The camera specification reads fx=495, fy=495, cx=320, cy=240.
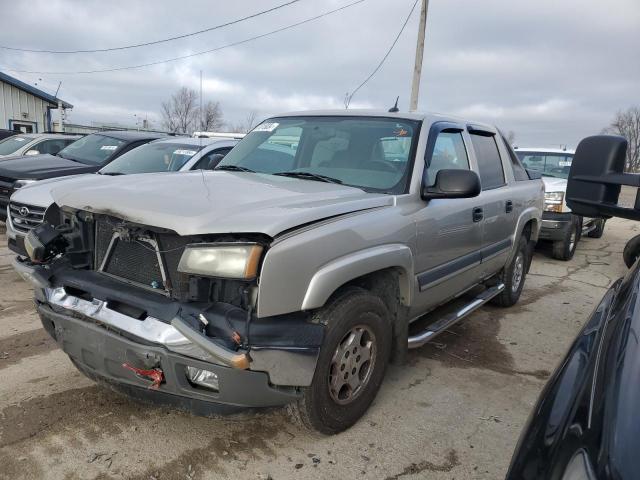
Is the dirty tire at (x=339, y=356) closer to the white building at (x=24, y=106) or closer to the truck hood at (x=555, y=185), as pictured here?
the truck hood at (x=555, y=185)

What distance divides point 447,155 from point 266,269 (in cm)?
221

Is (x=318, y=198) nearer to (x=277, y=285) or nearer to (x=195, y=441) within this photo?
(x=277, y=285)

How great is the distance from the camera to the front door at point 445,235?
328cm

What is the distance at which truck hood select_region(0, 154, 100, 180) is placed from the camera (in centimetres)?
701

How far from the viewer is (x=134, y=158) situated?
6.54 m

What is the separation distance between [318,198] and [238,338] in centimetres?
93

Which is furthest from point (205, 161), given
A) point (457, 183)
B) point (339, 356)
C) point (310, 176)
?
point (339, 356)

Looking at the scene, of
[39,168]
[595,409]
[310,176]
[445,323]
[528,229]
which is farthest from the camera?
[39,168]

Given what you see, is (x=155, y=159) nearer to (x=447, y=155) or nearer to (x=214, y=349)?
(x=447, y=155)

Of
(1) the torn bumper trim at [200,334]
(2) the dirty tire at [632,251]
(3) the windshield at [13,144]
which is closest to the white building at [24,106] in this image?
(3) the windshield at [13,144]

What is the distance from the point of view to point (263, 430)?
113 inches

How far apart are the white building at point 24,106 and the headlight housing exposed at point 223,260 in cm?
2413

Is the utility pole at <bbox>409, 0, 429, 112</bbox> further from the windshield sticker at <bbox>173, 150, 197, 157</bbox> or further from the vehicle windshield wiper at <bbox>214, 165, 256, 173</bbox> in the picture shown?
the vehicle windshield wiper at <bbox>214, 165, 256, 173</bbox>

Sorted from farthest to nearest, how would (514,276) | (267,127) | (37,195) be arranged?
(514,276) < (37,195) < (267,127)
